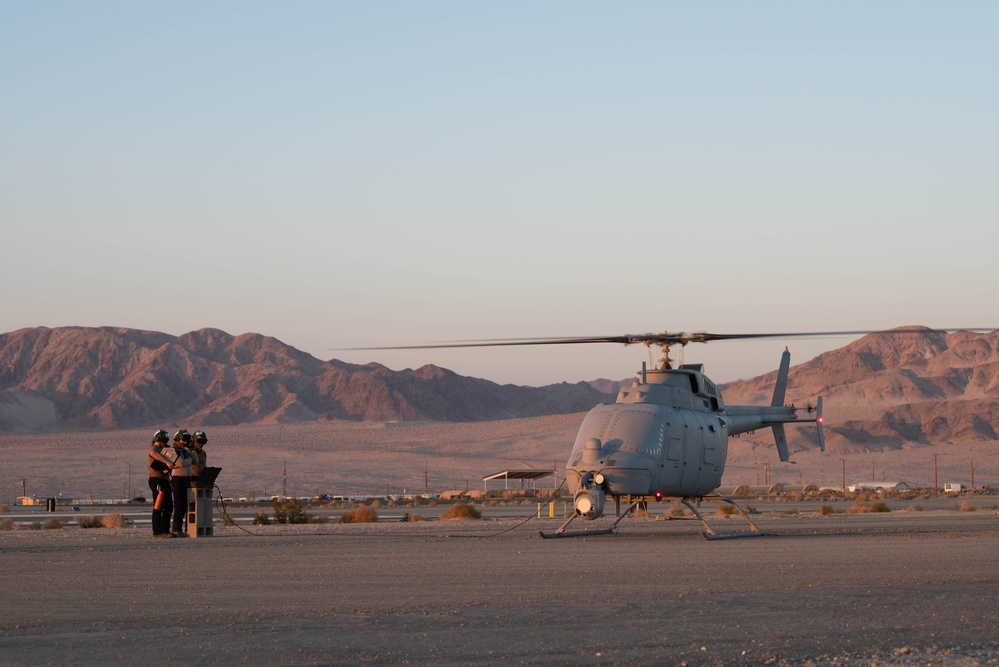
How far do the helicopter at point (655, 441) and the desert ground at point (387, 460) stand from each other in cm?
6047

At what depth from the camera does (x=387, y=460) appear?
122 m

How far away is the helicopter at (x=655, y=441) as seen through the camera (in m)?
24.5

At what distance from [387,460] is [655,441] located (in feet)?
322

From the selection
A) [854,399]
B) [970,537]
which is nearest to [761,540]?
[970,537]

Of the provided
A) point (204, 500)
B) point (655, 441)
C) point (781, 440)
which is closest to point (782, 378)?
point (781, 440)

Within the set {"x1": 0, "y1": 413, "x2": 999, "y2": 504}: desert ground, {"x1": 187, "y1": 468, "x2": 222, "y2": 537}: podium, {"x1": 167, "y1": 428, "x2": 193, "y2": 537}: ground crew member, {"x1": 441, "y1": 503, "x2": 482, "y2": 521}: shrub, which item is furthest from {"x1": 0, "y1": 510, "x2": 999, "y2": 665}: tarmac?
{"x1": 0, "y1": 413, "x2": 999, "y2": 504}: desert ground

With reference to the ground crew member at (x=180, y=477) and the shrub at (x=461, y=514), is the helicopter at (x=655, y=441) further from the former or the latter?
the shrub at (x=461, y=514)

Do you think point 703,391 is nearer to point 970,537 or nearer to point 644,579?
point 970,537

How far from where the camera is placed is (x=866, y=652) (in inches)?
385

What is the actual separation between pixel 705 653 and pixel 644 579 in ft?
19.1

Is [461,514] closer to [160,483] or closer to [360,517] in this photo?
[360,517]

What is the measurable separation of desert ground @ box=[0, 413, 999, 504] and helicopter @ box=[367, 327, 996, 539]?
60466 millimetres

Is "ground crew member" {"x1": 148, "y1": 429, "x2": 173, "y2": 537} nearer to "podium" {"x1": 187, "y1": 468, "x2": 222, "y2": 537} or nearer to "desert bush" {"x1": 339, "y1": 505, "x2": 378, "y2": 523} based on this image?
"podium" {"x1": 187, "y1": 468, "x2": 222, "y2": 537}

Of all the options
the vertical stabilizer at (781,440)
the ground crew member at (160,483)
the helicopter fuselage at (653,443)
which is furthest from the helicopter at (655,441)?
the ground crew member at (160,483)
